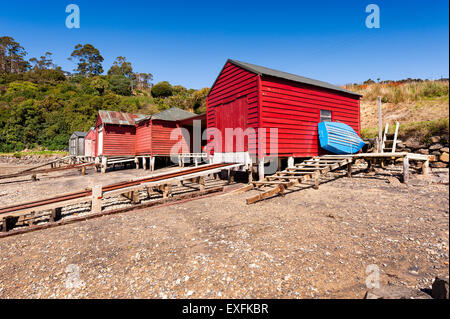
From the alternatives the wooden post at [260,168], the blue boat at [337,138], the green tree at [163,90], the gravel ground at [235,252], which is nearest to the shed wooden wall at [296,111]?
the blue boat at [337,138]

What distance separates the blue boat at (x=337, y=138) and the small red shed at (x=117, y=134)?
1742 centimetres

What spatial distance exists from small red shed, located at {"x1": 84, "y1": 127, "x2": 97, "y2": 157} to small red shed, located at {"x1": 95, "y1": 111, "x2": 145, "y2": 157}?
7.15 m

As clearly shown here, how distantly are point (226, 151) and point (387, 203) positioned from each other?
717 centimetres

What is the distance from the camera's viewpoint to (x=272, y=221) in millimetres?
4957

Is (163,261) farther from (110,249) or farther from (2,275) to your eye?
(2,275)

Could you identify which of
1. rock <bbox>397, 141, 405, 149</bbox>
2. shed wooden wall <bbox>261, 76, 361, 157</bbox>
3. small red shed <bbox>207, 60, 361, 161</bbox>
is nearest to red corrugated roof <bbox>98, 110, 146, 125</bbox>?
small red shed <bbox>207, 60, 361, 161</bbox>

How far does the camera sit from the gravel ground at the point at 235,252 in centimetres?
274

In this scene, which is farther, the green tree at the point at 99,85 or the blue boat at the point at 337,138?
the green tree at the point at 99,85

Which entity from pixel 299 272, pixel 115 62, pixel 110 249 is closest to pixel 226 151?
pixel 110 249

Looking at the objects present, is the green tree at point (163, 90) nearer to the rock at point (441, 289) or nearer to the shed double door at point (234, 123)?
the shed double door at point (234, 123)

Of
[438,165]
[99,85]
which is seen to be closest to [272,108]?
[438,165]

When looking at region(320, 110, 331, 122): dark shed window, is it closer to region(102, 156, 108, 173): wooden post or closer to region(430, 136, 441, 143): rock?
region(430, 136, 441, 143): rock

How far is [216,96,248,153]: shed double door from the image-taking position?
10328 millimetres

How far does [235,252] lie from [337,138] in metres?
9.51
